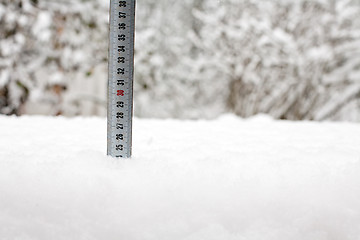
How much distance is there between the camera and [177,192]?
40.1 inches

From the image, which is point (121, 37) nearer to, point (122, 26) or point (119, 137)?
point (122, 26)

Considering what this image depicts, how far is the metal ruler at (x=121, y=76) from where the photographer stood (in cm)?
121

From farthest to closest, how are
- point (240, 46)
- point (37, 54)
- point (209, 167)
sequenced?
point (240, 46)
point (37, 54)
point (209, 167)

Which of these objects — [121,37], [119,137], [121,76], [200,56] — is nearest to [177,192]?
[119,137]

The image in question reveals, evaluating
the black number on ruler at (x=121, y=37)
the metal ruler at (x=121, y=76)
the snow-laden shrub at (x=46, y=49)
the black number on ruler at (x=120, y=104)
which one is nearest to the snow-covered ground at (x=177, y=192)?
the metal ruler at (x=121, y=76)

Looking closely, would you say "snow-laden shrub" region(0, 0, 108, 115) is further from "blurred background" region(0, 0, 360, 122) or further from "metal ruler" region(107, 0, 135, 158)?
"metal ruler" region(107, 0, 135, 158)

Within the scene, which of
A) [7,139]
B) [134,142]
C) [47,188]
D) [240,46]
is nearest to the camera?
[47,188]

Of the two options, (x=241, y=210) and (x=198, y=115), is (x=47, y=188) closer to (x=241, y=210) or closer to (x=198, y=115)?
(x=241, y=210)

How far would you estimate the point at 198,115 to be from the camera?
7121mm

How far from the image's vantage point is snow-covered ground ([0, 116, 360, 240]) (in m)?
0.84

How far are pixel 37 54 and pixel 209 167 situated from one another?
4688 mm

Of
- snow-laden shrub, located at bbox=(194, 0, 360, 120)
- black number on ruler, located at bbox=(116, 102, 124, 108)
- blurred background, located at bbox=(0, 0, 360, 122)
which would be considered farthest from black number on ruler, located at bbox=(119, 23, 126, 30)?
snow-laden shrub, located at bbox=(194, 0, 360, 120)

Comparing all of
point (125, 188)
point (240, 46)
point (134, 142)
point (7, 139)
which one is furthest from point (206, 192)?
point (240, 46)

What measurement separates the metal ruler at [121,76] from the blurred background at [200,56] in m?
4.06
